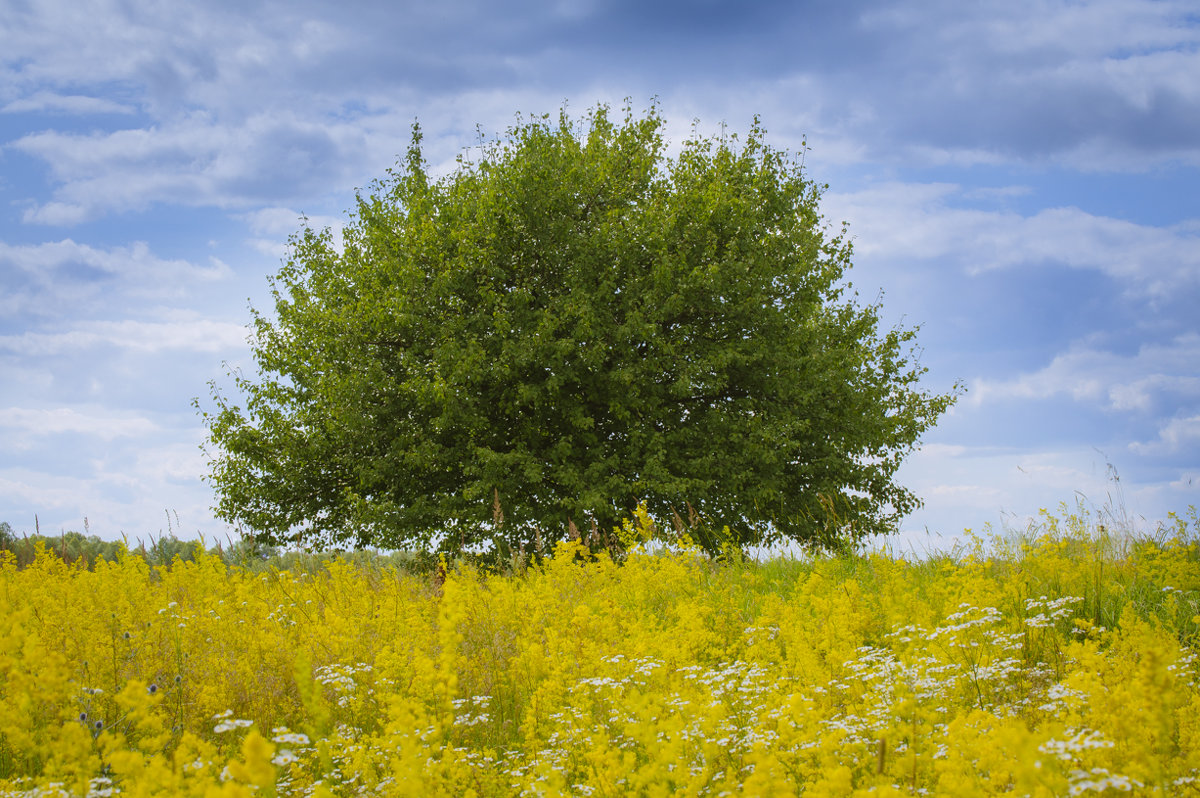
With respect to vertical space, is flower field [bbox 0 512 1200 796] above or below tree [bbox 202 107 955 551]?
below

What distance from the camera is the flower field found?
11.0 feet

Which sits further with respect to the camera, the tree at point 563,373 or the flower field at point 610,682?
the tree at point 563,373

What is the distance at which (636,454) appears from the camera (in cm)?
1580

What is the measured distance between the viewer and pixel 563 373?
623 inches

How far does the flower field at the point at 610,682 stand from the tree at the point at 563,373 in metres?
6.35

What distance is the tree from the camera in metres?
15.8

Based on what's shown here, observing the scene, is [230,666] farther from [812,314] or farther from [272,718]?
[812,314]

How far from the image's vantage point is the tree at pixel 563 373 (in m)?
15.8

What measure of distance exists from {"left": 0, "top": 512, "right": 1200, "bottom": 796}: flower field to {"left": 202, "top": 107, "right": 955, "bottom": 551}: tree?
6.35m

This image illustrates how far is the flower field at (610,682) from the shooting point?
336 centimetres

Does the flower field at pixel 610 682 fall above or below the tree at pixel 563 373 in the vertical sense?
below

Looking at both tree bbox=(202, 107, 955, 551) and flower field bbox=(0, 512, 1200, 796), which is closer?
flower field bbox=(0, 512, 1200, 796)

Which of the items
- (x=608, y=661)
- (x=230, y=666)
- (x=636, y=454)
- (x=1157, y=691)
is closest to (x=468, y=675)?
(x=608, y=661)

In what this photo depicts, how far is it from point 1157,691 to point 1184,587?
6220 mm
